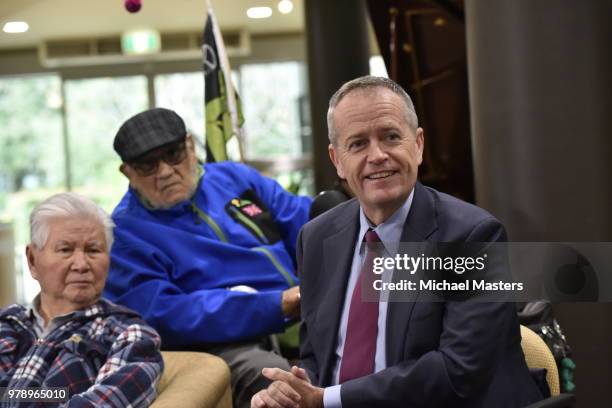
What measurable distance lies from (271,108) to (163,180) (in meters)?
9.70

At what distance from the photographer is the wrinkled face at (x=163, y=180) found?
3.16 m

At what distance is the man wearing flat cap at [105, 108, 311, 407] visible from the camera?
2943 millimetres

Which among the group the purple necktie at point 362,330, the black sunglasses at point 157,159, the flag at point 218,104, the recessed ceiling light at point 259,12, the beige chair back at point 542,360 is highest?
the recessed ceiling light at point 259,12

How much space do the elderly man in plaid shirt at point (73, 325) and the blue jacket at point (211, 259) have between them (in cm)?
54

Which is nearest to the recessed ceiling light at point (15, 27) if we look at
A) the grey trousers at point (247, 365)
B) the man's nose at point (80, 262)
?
the grey trousers at point (247, 365)

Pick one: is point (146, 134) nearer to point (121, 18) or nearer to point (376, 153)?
point (376, 153)

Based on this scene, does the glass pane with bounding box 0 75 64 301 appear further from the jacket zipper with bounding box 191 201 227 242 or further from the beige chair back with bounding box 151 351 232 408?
the beige chair back with bounding box 151 351 232 408

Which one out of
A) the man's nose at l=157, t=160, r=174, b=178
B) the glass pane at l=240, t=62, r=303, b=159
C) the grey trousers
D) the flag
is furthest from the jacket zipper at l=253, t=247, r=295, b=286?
the glass pane at l=240, t=62, r=303, b=159

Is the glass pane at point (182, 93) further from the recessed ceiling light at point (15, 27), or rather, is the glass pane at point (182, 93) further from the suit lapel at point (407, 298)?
the suit lapel at point (407, 298)

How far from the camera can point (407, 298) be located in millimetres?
1821

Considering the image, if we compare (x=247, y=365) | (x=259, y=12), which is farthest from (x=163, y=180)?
(x=259, y=12)

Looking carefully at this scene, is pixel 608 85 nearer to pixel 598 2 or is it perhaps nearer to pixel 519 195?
pixel 598 2

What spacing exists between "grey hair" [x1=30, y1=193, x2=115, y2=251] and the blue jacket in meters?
0.60

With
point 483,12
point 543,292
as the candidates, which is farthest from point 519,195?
point 543,292
